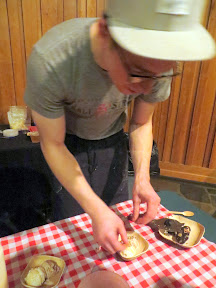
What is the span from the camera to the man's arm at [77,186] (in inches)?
32.5

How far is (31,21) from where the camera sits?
8.13 ft

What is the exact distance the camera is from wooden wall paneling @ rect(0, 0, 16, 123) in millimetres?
2424

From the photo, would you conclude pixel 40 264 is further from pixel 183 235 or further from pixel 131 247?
pixel 183 235

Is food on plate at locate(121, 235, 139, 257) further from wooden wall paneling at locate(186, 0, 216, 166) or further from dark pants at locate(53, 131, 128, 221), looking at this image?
wooden wall paneling at locate(186, 0, 216, 166)

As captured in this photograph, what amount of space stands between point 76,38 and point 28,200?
1.66 meters

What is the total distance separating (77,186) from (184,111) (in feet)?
7.22

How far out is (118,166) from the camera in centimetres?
138

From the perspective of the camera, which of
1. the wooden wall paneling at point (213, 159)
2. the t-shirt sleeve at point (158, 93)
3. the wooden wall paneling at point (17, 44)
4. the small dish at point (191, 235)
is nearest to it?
the small dish at point (191, 235)

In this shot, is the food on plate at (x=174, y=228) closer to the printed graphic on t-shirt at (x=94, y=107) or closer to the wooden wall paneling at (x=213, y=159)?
the printed graphic on t-shirt at (x=94, y=107)

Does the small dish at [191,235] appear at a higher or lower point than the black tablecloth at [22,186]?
higher

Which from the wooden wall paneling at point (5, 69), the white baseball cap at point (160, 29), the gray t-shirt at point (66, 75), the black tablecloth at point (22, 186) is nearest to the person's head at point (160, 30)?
the white baseball cap at point (160, 29)

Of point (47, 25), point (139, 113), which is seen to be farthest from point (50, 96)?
point (47, 25)

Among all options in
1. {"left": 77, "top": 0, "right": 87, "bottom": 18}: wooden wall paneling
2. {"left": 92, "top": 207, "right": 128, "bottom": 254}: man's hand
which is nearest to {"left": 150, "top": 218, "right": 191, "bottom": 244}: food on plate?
{"left": 92, "top": 207, "right": 128, "bottom": 254}: man's hand

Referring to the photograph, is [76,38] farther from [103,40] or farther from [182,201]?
[182,201]
